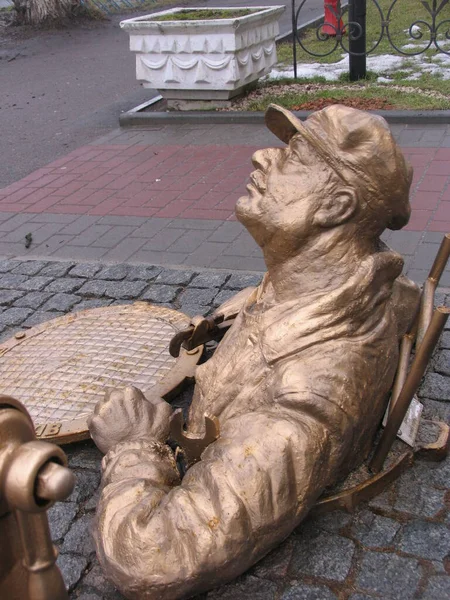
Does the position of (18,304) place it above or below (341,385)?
below

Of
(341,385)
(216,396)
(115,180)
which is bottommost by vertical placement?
(115,180)

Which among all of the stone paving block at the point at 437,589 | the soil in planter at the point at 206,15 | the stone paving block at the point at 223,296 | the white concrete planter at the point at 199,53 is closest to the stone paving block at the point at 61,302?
the stone paving block at the point at 223,296

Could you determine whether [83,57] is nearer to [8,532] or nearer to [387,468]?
[387,468]

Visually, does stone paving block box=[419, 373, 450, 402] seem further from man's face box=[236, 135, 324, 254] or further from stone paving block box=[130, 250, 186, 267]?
stone paving block box=[130, 250, 186, 267]

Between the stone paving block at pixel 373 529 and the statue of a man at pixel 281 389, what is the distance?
0.21m

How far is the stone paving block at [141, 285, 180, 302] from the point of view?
436cm

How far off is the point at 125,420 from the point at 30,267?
8.80ft

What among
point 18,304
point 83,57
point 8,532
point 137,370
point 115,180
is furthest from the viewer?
point 83,57

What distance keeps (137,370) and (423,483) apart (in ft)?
4.38

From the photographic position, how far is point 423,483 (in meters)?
2.72

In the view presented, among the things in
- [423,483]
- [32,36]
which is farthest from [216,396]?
[32,36]

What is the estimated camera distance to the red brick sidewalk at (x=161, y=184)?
566cm

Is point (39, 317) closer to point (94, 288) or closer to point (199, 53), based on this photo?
point (94, 288)

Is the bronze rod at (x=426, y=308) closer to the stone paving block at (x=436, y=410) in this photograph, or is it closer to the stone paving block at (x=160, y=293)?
the stone paving block at (x=436, y=410)
